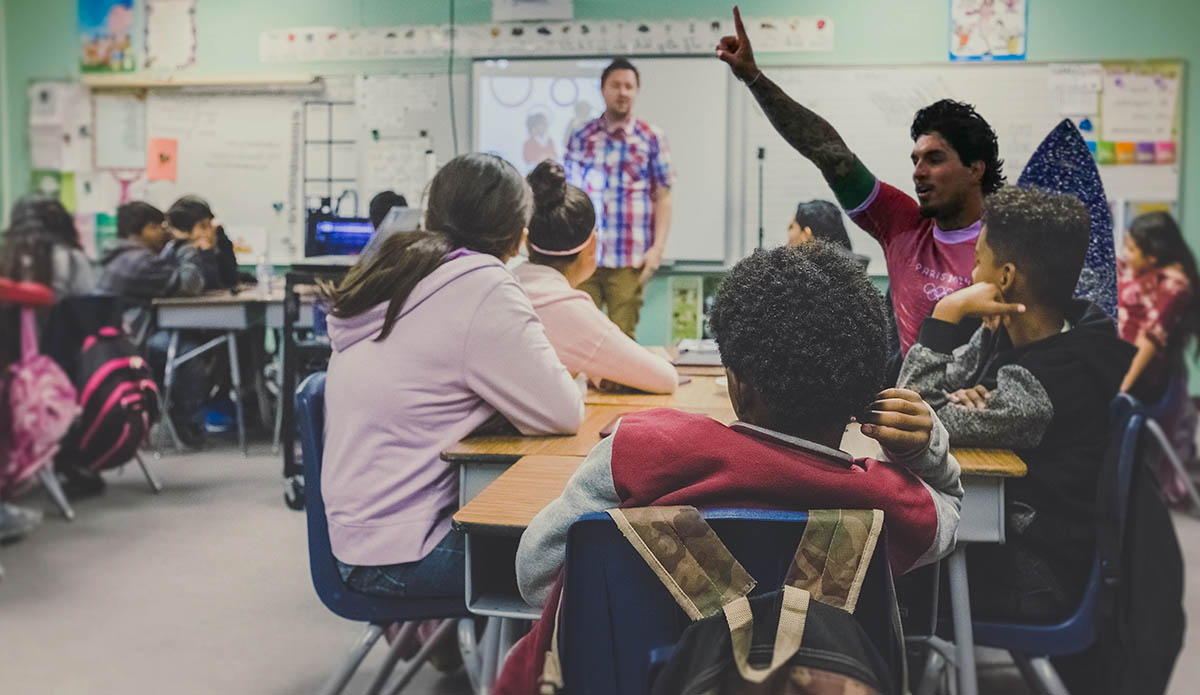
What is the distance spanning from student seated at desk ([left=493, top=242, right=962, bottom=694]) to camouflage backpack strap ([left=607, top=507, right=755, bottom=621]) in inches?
1.4

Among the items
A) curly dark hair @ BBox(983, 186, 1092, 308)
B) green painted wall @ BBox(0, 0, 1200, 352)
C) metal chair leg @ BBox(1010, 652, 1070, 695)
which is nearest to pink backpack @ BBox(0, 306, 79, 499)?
green painted wall @ BBox(0, 0, 1200, 352)

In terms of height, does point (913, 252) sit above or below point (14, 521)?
above

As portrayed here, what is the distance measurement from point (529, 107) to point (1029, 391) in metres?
2.90

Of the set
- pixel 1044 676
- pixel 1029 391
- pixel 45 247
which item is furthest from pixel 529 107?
pixel 1044 676

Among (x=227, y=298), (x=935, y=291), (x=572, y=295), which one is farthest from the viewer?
(x=227, y=298)

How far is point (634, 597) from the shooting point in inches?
34.6

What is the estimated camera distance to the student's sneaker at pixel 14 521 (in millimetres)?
2547

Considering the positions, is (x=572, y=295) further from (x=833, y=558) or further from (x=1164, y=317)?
(x=1164, y=317)

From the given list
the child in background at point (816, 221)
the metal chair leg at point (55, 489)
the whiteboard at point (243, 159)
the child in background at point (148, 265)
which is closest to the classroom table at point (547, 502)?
the child in background at point (816, 221)

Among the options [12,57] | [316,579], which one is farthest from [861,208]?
[12,57]

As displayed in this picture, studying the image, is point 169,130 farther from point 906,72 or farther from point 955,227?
point 955,227

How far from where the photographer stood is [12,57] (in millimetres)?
2404

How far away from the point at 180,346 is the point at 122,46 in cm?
118

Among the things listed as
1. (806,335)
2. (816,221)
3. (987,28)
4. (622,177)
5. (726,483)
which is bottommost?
(726,483)
